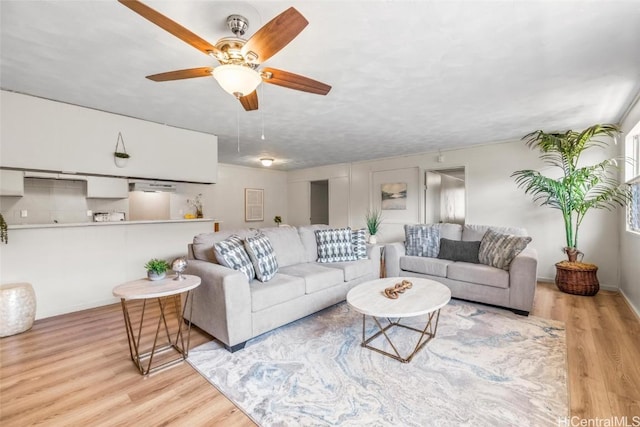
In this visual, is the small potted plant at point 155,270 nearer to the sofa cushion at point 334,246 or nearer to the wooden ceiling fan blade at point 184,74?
the wooden ceiling fan blade at point 184,74

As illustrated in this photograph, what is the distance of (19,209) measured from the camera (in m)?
3.75

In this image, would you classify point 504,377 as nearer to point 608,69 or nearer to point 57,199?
point 608,69

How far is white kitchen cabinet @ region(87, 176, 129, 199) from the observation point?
146 inches

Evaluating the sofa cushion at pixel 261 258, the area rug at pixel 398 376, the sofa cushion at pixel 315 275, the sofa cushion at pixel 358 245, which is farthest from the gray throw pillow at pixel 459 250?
the sofa cushion at pixel 261 258

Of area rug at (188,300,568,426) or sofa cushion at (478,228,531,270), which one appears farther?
sofa cushion at (478,228,531,270)

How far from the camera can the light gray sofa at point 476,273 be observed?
2.91 meters

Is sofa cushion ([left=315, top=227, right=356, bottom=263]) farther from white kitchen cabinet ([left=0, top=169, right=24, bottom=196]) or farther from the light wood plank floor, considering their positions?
white kitchen cabinet ([left=0, top=169, right=24, bottom=196])

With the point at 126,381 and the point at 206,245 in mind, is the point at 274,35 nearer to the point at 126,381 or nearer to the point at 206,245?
the point at 206,245

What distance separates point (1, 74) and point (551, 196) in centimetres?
631

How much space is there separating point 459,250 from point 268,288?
2580 millimetres

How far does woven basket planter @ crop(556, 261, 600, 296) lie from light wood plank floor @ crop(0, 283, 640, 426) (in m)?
0.77

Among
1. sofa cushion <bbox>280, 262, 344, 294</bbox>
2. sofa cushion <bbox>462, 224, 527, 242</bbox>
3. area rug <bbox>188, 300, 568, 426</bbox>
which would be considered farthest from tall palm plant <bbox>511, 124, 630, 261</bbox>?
sofa cushion <bbox>280, 262, 344, 294</bbox>

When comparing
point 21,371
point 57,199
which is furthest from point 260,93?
point 57,199

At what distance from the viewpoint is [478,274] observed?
3189 millimetres
